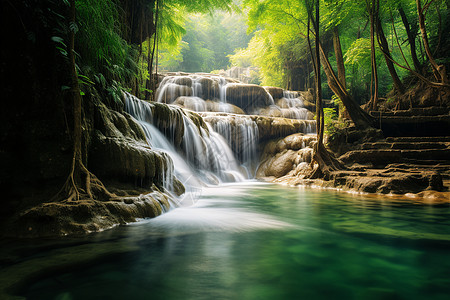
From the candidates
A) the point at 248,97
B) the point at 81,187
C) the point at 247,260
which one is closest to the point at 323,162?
the point at 247,260

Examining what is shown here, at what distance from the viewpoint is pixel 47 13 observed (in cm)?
302

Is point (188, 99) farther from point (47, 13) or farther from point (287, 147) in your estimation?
point (47, 13)

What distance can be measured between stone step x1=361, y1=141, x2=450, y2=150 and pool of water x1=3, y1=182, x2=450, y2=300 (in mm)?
5040

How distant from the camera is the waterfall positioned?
22.1 feet

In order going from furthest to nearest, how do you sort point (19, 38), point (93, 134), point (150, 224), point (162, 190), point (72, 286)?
point (162, 190) → point (93, 134) → point (150, 224) → point (19, 38) → point (72, 286)

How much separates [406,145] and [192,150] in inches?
280

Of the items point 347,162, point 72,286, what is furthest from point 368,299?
point 347,162

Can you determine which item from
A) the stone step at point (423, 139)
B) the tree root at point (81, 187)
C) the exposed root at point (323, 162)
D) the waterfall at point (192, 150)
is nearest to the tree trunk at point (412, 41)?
the stone step at point (423, 139)

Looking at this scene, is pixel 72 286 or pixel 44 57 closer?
pixel 72 286

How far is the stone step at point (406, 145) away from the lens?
7.56 m

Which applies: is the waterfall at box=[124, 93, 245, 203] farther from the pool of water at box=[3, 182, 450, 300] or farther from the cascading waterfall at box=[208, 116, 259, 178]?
the pool of water at box=[3, 182, 450, 300]

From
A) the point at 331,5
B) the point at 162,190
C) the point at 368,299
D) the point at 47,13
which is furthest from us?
the point at 331,5

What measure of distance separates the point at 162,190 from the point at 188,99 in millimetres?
11247

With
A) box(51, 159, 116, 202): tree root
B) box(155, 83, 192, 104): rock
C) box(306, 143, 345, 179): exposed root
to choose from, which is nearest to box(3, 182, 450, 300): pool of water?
box(51, 159, 116, 202): tree root
